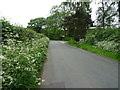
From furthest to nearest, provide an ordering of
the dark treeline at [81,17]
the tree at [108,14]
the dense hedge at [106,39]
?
1. the dark treeline at [81,17]
2. the tree at [108,14]
3. the dense hedge at [106,39]

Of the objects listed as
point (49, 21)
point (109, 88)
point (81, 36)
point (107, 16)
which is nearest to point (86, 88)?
point (109, 88)

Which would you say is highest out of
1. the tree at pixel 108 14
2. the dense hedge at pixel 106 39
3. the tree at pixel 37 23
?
the tree at pixel 37 23

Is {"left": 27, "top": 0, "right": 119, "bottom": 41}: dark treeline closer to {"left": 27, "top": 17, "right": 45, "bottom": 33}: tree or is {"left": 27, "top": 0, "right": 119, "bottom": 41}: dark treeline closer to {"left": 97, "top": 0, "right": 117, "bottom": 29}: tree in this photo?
{"left": 97, "top": 0, "right": 117, "bottom": 29}: tree

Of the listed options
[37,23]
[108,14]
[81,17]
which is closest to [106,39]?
[108,14]

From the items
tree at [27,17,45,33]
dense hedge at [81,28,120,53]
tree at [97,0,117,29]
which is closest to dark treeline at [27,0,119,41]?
tree at [97,0,117,29]

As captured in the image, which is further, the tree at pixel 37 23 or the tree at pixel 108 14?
the tree at pixel 37 23

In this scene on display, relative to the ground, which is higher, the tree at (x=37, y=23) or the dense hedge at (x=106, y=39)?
the tree at (x=37, y=23)

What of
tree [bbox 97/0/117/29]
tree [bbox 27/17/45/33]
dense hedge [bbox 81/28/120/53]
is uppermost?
tree [bbox 27/17/45/33]

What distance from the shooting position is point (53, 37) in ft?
120

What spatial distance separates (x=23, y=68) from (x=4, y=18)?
2923 mm

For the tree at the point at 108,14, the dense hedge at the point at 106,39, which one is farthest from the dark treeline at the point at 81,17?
the dense hedge at the point at 106,39

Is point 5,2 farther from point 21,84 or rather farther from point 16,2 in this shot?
point 21,84

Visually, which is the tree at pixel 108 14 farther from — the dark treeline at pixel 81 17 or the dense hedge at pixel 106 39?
the dense hedge at pixel 106 39

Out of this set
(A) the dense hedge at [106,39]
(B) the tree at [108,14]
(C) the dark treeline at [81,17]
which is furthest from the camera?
(C) the dark treeline at [81,17]
